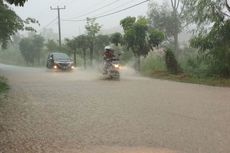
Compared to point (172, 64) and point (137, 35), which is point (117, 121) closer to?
point (172, 64)

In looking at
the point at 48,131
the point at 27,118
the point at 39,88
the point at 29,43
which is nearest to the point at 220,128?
the point at 48,131

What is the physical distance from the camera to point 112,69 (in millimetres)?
27688

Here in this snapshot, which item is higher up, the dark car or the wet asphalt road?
the dark car

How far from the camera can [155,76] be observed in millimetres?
30828

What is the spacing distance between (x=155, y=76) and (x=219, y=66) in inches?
202

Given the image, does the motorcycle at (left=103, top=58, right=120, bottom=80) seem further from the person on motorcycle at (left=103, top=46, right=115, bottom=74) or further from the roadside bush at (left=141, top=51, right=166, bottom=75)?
the roadside bush at (left=141, top=51, right=166, bottom=75)

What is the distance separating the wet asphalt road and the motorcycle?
23.7 feet

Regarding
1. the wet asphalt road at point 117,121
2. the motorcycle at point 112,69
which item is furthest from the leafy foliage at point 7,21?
the wet asphalt road at point 117,121

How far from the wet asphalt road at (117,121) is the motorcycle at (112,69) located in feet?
23.7

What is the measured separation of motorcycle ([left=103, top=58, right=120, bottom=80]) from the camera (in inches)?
1092

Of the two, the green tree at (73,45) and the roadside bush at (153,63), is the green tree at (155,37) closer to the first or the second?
the roadside bush at (153,63)

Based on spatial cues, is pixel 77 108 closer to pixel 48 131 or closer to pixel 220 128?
pixel 48 131

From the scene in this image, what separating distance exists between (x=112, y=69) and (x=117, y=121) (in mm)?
14819

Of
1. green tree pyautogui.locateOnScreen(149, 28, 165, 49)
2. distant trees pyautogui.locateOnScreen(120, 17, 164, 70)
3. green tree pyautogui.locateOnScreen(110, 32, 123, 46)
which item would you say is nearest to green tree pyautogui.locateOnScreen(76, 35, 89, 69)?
green tree pyautogui.locateOnScreen(110, 32, 123, 46)
